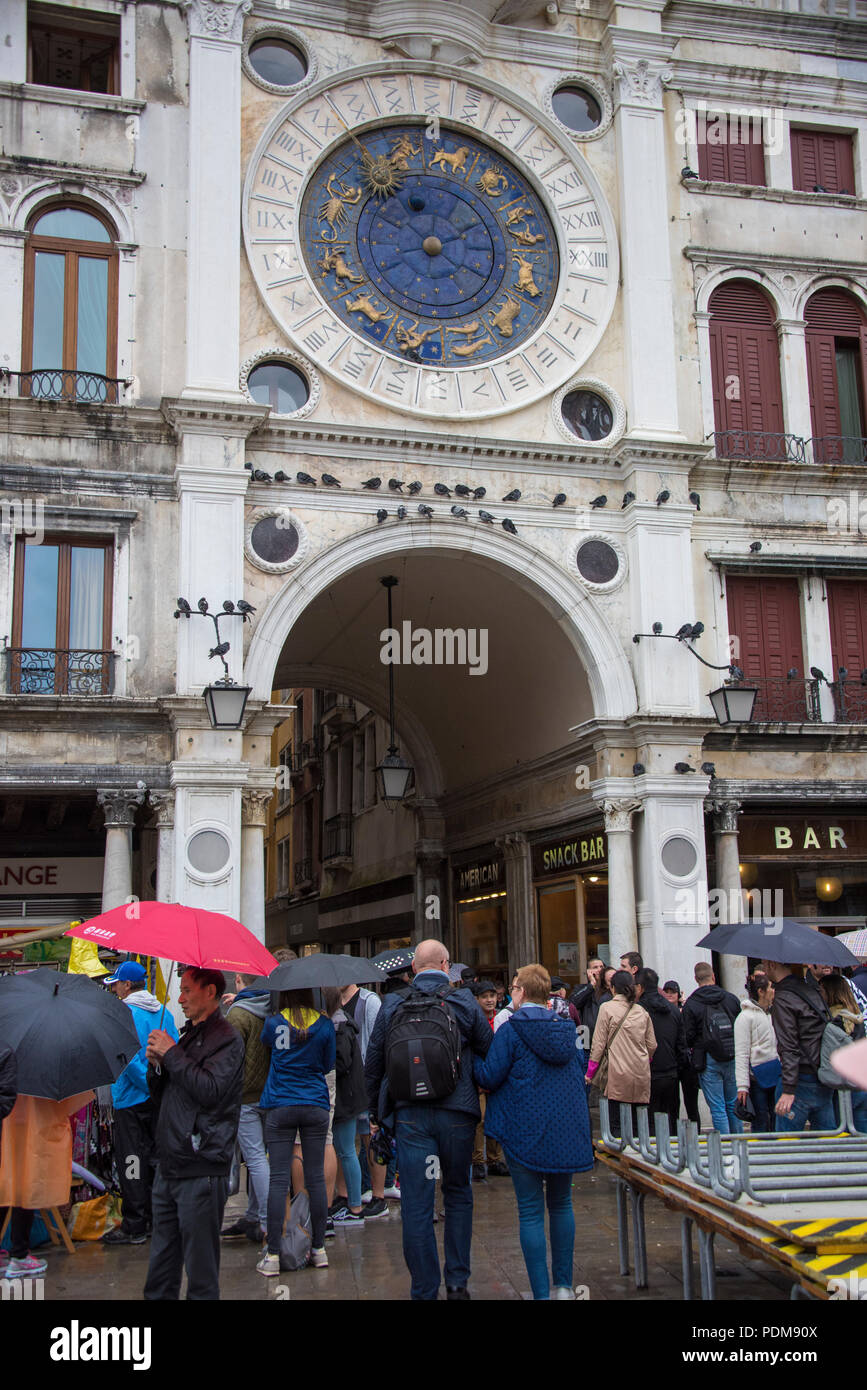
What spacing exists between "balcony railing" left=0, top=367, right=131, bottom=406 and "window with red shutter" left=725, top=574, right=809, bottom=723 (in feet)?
28.1

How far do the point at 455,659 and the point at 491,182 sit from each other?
7.40 meters

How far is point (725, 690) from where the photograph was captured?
1548 cm

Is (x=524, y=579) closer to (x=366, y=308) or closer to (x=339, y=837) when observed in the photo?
(x=366, y=308)

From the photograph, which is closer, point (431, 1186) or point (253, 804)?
point (431, 1186)

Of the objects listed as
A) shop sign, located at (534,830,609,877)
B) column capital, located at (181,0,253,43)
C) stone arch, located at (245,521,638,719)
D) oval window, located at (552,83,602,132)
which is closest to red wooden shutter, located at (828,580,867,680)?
stone arch, located at (245,521,638,719)

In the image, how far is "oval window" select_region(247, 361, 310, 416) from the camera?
53.4 ft

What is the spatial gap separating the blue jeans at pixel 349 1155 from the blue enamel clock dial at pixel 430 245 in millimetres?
10494

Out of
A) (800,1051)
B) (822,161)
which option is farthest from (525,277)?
(800,1051)

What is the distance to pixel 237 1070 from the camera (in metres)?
6.43

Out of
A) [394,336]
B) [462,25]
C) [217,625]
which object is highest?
[462,25]
